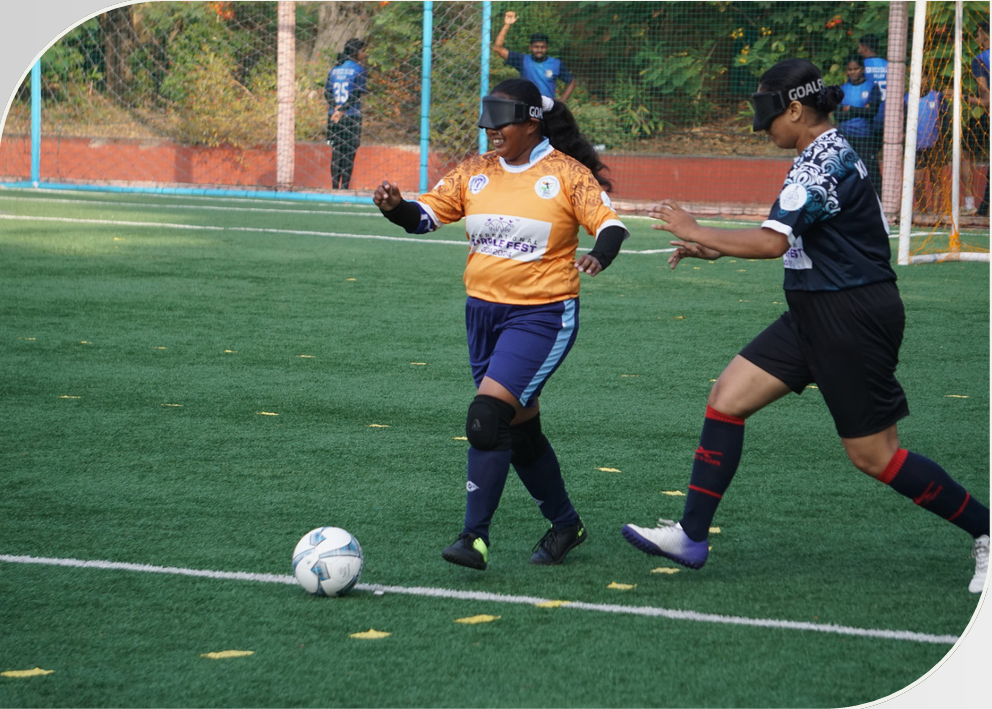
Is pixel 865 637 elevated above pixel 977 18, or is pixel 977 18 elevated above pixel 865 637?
pixel 977 18

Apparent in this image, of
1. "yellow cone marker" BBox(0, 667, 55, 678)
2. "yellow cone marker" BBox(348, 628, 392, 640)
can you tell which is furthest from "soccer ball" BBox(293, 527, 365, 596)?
"yellow cone marker" BBox(0, 667, 55, 678)

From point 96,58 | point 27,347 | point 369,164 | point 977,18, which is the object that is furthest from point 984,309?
point 96,58

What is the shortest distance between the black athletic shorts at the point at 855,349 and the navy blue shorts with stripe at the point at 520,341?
86 centimetres

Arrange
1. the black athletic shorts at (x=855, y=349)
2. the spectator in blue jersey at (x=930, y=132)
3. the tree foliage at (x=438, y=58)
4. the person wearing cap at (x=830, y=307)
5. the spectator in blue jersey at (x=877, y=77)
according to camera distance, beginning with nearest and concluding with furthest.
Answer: the person wearing cap at (x=830, y=307) → the black athletic shorts at (x=855, y=349) → the spectator in blue jersey at (x=930, y=132) → the spectator in blue jersey at (x=877, y=77) → the tree foliage at (x=438, y=58)

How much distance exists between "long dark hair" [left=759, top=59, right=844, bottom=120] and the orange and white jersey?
74cm

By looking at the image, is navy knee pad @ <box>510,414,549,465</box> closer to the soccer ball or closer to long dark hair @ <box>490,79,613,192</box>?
the soccer ball

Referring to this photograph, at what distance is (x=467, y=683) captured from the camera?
11.3ft

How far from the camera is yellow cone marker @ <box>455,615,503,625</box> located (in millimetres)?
3930

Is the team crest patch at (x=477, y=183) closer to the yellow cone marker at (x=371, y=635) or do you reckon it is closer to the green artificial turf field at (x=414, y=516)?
the green artificial turf field at (x=414, y=516)

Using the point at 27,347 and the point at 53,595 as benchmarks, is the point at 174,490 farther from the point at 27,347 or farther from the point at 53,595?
the point at 27,347

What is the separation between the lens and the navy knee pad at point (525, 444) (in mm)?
4730

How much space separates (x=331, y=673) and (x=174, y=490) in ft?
7.20

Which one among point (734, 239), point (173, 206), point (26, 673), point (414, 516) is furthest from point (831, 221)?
point (173, 206)

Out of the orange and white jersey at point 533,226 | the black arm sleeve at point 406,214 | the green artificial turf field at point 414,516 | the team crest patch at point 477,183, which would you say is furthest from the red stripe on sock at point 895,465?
the black arm sleeve at point 406,214
